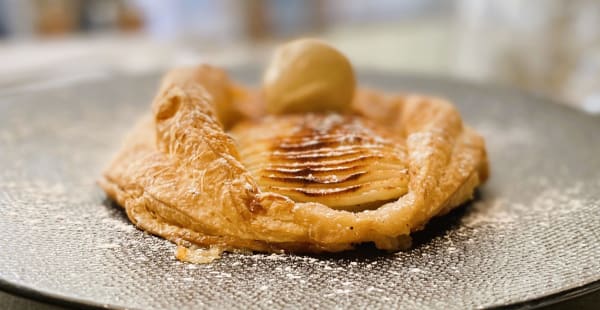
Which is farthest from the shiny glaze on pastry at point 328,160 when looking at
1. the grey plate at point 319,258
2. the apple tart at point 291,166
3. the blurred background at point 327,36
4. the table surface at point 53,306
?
the blurred background at point 327,36

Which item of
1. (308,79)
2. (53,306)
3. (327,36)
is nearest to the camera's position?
(53,306)

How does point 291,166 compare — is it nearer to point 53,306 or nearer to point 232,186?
point 232,186

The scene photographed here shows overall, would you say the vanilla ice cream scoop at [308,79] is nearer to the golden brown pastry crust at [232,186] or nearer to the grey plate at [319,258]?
the golden brown pastry crust at [232,186]

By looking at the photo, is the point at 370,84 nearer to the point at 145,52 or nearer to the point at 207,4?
the point at 145,52

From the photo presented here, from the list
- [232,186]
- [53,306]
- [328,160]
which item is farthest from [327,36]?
[53,306]

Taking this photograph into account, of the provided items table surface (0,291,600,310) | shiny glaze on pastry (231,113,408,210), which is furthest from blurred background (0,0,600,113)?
table surface (0,291,600,310)

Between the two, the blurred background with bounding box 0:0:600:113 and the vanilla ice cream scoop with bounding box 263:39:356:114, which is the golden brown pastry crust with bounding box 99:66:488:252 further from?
the blurred background with bounding box 0:0:600:113
